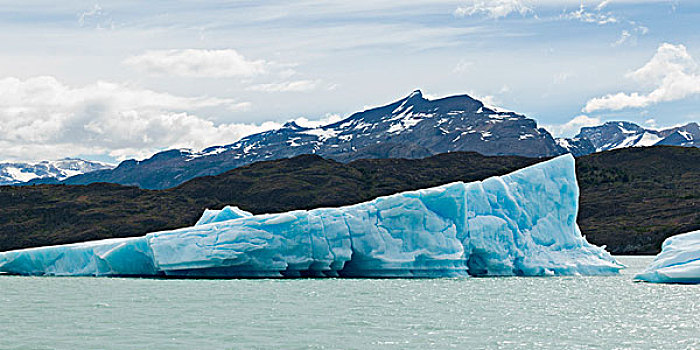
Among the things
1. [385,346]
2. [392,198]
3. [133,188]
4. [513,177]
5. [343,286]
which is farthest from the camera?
[133,188]

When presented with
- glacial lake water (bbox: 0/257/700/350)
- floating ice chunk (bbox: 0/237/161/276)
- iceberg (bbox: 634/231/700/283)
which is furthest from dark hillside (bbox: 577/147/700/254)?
floating ice chunk (bbox: 0/237/161/276)

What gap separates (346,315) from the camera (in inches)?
773

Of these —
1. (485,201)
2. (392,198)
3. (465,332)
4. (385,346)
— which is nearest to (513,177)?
(485,201)

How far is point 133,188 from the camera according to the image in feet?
373

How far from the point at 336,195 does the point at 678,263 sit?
84.1 m

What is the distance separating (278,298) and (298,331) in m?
6.59

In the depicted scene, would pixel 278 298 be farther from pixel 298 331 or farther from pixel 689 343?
pixel 689 343

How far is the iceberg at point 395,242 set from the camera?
29016 mm

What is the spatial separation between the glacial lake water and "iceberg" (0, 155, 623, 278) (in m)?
0.90

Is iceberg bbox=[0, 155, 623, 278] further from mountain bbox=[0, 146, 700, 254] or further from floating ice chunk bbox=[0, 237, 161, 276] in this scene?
mountain bbox=[0, 146, 700, 254]

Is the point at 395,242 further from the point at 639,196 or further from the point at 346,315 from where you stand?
the point at 639,196

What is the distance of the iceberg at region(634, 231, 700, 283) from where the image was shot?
91.2 ft

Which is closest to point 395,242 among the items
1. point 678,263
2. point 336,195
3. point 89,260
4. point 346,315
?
point 678,263

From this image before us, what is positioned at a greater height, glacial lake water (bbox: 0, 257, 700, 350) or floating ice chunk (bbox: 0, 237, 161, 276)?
floating ice chunk (bbox: 0, 237, 161, 276)
